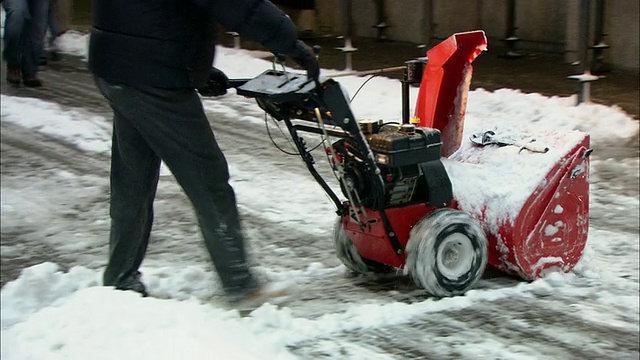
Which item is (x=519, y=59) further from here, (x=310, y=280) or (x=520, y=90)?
(x=310, y=280)

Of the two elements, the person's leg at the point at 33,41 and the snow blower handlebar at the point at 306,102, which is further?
the person's leg at the point at 33,41

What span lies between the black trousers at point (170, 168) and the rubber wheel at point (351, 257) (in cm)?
75

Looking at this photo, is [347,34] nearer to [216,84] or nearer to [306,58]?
[216,84]

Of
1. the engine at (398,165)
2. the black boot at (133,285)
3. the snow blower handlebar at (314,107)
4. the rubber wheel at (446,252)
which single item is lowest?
the black boot at (133,285)

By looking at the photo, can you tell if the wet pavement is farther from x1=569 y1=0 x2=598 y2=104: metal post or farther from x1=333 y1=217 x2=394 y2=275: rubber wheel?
x1=333 y1=217 x2=394 y2=275: rubber wheel

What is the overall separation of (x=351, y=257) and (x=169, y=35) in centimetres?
160

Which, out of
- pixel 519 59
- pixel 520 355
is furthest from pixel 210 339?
pixel 519 59

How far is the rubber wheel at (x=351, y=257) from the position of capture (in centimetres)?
459

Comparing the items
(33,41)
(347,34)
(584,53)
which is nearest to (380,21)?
(347,34)

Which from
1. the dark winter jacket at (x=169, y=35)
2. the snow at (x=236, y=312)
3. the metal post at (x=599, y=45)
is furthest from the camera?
the metal post at (x=599, y=45)

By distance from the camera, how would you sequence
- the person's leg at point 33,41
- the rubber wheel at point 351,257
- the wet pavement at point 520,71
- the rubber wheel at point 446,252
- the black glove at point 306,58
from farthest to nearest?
the person's leg at point 33,41 → the wet pavement at point 520,71 → the rubber wheel at point 351,257 → the rubber wheel at point 446,252 → the black glove at point 306,58

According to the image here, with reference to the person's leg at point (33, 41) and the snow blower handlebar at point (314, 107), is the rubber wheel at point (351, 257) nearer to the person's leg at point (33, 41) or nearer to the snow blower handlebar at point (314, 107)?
the snow blower handlebar at point (314, 107)

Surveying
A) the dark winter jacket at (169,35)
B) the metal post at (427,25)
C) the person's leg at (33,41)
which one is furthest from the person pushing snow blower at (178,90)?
the person's leg at (33,41)

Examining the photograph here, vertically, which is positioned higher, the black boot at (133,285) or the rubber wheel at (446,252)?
the rubber wheel at (446,252)
